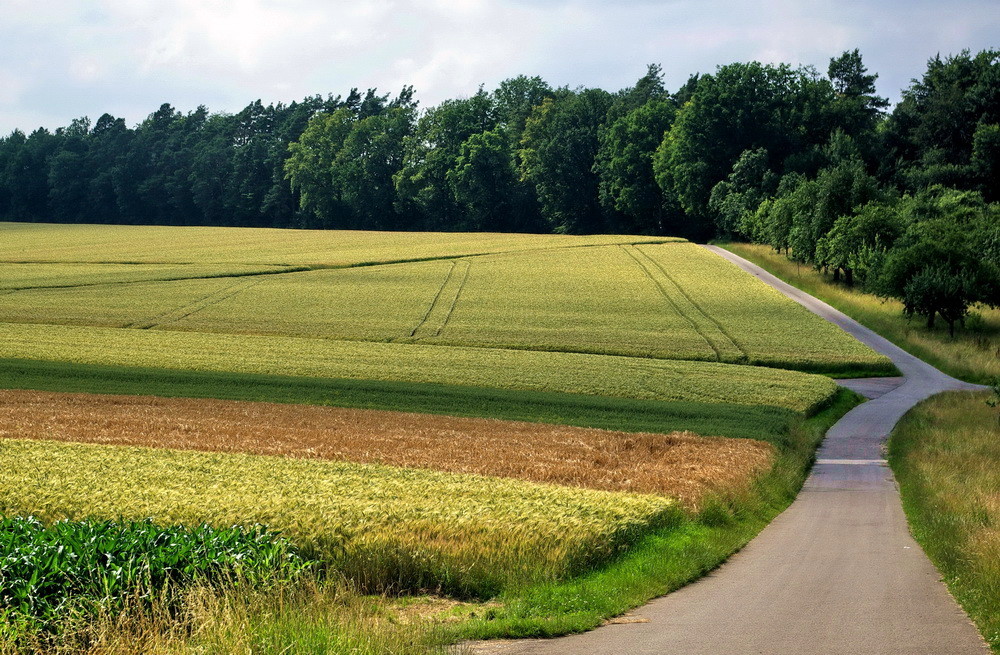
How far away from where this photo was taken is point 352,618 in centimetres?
1010

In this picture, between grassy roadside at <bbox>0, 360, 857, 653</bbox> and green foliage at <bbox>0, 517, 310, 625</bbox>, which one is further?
green foliage at <bbox>0, 517, 310, 625</bbox>

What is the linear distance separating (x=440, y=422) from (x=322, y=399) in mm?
5963

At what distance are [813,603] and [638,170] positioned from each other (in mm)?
125731

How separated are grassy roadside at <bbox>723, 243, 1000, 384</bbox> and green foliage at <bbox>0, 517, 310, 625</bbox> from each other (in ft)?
139

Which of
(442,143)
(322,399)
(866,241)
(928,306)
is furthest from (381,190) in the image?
(322,399)

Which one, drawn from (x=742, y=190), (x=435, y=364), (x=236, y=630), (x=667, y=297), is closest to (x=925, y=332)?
(x=667, y=297)

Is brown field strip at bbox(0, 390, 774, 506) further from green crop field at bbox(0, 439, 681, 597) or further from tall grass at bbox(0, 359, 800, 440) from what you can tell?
green crop field at bbox(0, 439, 681, 597)

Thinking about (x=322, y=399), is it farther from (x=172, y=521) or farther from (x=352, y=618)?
(x=352, y=618)

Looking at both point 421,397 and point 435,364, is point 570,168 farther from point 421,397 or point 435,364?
point 421,397

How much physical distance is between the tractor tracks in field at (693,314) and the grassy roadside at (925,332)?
11.2m

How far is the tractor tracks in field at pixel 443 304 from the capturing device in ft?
175

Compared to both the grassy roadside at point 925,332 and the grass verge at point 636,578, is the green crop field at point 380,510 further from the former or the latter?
the grassy roadside at point 925,332

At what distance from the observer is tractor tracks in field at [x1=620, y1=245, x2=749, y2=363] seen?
49.8 m

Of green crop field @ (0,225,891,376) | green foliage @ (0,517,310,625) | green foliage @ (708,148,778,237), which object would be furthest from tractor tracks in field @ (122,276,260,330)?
green foliage @ (708,148,778,237)
